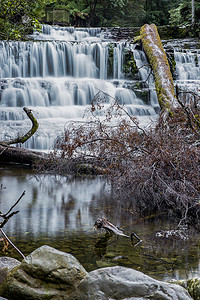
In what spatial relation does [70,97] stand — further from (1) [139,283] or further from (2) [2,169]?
(1) [139,283]

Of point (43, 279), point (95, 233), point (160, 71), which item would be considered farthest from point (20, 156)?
point (43, 279)

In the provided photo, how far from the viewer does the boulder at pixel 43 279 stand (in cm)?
349

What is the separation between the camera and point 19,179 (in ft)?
32.5

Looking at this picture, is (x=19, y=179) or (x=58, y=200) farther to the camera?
(x=19, y=179)

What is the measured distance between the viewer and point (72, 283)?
3.56 meters

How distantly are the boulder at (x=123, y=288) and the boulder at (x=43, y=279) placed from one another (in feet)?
0.63

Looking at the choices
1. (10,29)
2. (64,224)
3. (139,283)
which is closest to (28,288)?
(139,283)

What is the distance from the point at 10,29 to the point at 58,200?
256 inches

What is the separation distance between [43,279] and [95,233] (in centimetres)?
222

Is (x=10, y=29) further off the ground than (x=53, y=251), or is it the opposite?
(x=10, y=29)

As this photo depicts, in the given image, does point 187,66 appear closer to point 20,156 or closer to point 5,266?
point 20,156

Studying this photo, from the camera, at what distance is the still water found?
4668 mm

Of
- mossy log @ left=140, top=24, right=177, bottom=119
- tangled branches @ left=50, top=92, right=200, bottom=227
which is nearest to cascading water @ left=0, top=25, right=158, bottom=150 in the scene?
mossy log @ left=140, top=24, right=177, bottom=119

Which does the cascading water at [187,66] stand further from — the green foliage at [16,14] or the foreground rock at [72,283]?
the foreground rock at [72,283]
